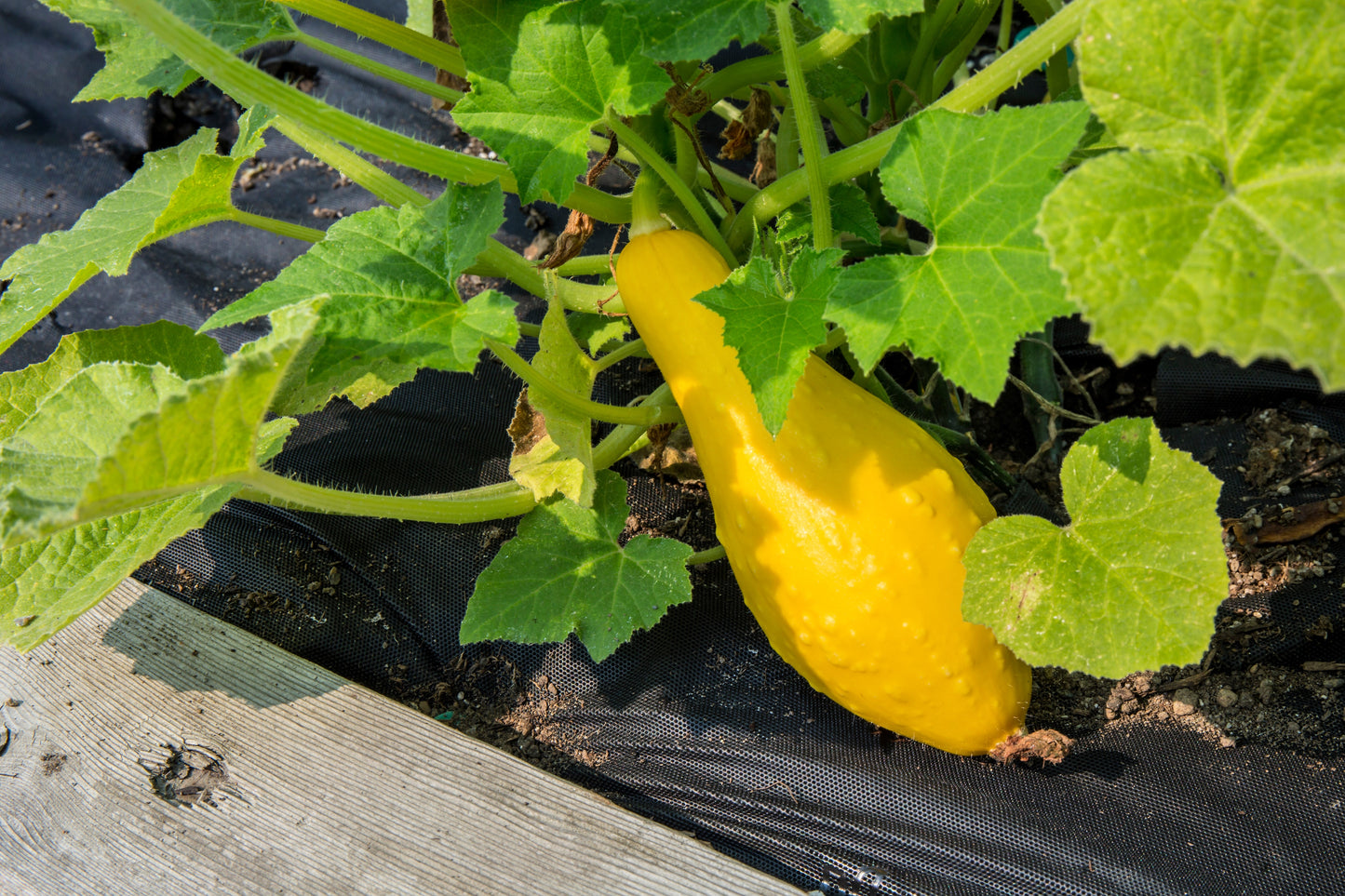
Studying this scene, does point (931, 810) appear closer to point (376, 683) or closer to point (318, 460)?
point (376, 683)

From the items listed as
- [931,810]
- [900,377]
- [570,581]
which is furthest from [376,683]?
[900,377]

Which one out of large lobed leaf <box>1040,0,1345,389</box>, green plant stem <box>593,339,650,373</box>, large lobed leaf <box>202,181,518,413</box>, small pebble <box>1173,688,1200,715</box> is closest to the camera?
large lobed leaf <box>1040,0,1345,389</box>

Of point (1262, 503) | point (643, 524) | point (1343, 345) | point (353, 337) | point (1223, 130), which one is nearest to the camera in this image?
point (1343, 345)

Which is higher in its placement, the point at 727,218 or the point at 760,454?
the point at 727,218

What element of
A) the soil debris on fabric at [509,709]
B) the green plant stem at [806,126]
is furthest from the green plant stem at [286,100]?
the soil debris on fabric at [509,709]

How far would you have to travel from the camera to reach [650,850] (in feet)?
3.17

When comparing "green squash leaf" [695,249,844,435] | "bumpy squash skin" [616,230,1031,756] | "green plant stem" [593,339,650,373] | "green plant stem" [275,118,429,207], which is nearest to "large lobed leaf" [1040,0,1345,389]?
"green squash leaf" [695,249,844,435]

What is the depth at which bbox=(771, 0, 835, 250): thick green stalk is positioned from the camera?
0.83 m

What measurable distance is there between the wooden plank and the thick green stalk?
64 cm

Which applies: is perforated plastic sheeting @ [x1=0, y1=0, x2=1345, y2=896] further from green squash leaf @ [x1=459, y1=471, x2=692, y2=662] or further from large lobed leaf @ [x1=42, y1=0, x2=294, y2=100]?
large lobed leaf @ [x1=42, y1=0, x2=294, y2=100]

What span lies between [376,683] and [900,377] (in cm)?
86

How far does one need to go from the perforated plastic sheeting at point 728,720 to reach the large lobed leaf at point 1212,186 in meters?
0.57

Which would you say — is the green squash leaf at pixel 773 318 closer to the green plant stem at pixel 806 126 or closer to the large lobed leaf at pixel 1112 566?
the green plant stem at pixel 806 126

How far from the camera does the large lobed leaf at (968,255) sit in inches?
28.5
